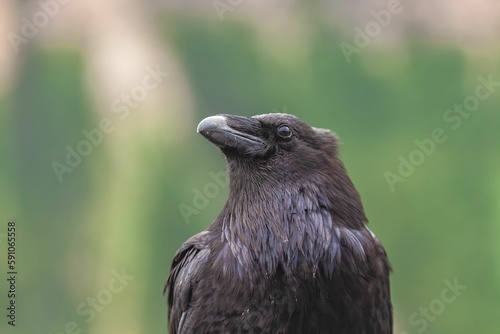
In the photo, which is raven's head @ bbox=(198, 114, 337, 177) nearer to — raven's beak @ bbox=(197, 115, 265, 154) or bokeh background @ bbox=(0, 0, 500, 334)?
raven's beak @ bbox=(197, 115, 265, 154)

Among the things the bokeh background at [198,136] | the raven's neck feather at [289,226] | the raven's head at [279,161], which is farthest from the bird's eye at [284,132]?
the bokeh background at [198,136]

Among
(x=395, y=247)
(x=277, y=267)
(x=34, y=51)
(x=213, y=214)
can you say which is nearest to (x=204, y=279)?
(x=277, y=267)

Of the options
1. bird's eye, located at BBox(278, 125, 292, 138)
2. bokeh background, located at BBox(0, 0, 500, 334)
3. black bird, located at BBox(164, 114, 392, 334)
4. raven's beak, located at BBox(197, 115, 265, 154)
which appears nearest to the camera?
black bird, located at BBox(164, 114, 392, 334)

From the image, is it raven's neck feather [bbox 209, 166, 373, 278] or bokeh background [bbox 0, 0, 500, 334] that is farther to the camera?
bokeh background [bbox 0, 0, 500, 334]

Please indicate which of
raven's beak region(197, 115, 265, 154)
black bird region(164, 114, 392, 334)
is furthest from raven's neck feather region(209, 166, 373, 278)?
raven's beak region(197, 115, 265, 154)

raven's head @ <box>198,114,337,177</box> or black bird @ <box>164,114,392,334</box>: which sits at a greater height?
raven's head @ <box>198,114,337,177</box>

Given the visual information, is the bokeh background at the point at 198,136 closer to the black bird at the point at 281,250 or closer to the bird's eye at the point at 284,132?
the black bird at the point at 281,250

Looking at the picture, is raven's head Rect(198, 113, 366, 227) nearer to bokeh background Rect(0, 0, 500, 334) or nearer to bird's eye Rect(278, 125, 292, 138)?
bird's eye Rect(278, 125, 292, 138)

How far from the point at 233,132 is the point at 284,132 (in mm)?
219

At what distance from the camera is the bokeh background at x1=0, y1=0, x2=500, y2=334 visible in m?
4.16

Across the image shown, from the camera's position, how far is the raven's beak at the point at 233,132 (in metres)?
2.40

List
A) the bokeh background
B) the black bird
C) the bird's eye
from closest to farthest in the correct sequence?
1. the black bird
2. the bird's eye
3. the bokeh background

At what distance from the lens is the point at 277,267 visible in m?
2.26

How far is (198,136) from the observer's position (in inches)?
172
